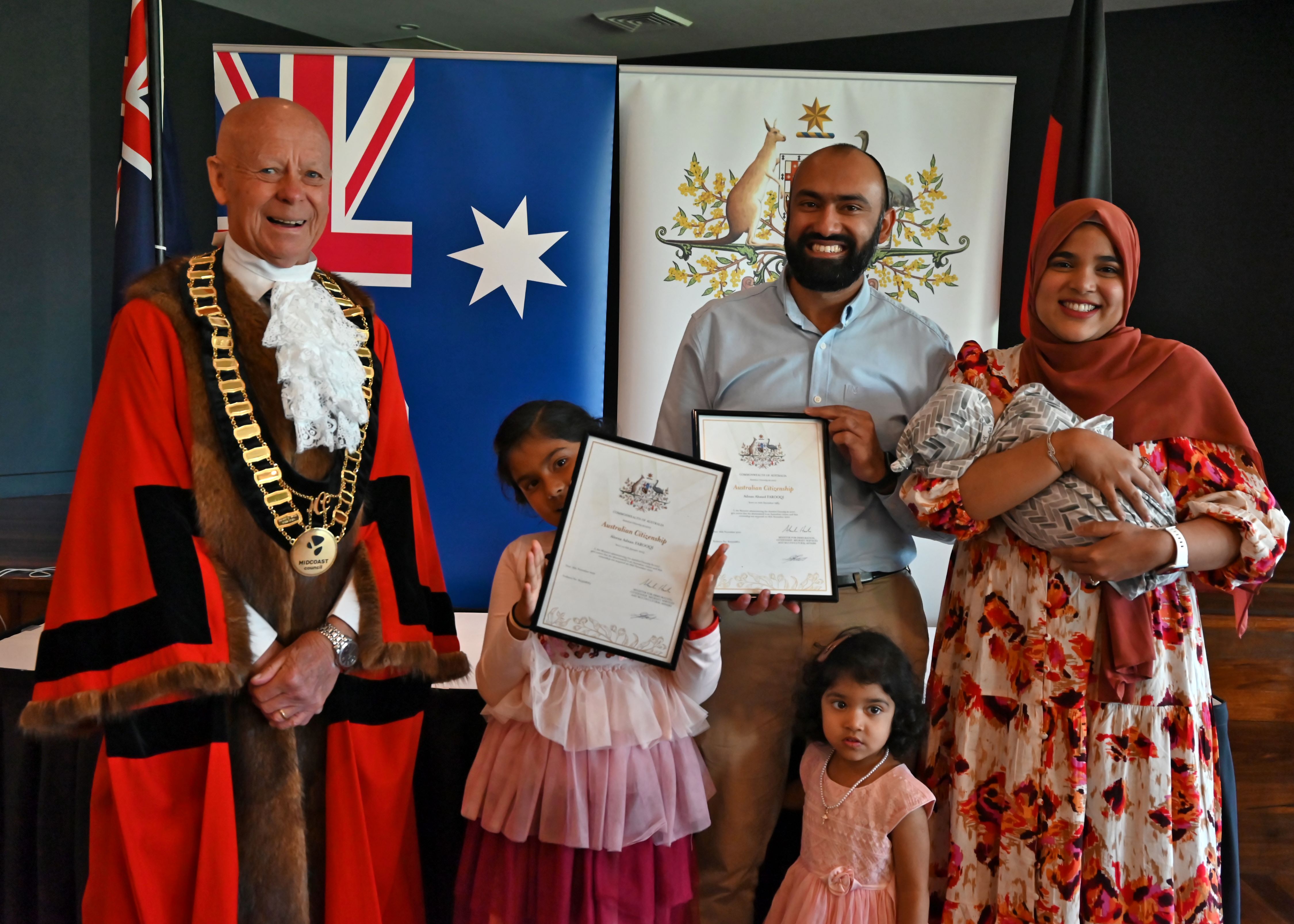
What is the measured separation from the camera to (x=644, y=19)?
492 centimetres

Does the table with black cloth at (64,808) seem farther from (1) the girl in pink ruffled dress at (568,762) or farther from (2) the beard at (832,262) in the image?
(2) the beard at (832,262)

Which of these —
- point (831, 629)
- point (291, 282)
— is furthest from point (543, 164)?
point (831, 629)

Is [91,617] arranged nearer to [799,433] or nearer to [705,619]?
[705,619]

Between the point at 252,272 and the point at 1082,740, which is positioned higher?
the point at 252,272

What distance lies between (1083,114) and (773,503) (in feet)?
8.59

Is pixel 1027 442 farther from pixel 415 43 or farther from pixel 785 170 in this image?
pixel 415 43

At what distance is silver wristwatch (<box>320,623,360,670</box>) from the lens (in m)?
1.69

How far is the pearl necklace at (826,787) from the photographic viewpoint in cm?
182

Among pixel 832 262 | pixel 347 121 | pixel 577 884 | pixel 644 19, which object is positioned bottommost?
pixel 577 884

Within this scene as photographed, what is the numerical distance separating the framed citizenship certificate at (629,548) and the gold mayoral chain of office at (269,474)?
16.0 inches

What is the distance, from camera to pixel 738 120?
409cm

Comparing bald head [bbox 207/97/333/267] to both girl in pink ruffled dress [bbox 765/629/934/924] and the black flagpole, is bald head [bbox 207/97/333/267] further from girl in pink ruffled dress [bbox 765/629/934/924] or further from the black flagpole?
the black flagpole

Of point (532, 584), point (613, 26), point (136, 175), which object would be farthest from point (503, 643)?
point (613, 26)
